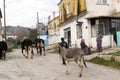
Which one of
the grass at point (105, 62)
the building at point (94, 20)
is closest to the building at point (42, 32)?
the building at point (94, 20)

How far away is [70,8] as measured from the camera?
142 ft

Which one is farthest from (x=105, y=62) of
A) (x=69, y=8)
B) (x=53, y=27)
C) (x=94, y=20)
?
(x=53, y=27)

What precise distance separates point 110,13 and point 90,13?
8.69 ft

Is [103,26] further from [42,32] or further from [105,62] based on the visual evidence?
[42,32]

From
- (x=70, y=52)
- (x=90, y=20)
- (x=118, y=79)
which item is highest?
(x=90, y=20)

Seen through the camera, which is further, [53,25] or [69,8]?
[53,25]

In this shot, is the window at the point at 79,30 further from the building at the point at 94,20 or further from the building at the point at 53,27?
the building at the point at 53,27

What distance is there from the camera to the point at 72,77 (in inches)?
604

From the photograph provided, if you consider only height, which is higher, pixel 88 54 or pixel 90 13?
pixel 90 13

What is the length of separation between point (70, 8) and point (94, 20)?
8796 mm

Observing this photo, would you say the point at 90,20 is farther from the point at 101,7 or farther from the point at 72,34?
the point at 72,34

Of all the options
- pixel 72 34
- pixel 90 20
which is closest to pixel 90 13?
pixel 90 20

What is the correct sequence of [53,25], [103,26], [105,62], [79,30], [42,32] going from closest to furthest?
[105,62] → [103,26] → [79,30] → [53,25] → [42,32]

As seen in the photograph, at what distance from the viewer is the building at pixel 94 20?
33875mm
